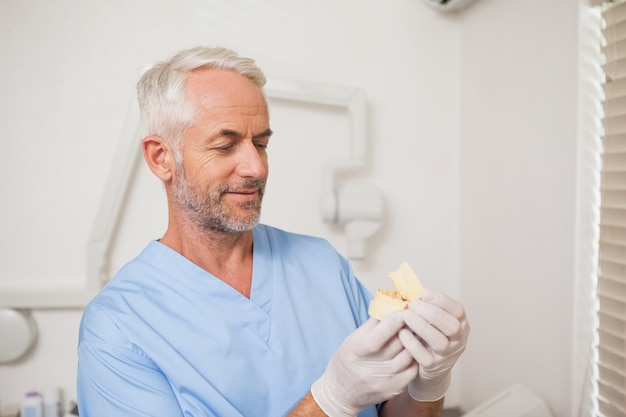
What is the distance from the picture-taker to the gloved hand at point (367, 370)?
0.85 meters

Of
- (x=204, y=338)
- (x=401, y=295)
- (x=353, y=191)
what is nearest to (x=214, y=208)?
(x=204, y=338)

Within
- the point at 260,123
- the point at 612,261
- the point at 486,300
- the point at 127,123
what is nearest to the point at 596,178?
the point at 612,261

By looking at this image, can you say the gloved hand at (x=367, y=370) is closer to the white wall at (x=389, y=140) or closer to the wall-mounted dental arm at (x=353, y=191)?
the white wall at (x=389, y=140)

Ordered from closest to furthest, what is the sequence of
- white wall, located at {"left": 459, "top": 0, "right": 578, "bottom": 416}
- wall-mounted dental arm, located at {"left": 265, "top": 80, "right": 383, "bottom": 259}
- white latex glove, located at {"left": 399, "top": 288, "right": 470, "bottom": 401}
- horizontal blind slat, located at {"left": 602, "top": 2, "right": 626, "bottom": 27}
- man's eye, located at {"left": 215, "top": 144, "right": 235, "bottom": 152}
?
white latex glove, located at {"left": 399, "top": 288, "right": 470, "bottom": 401}, man's eye, located at {"left": 215, "top": 144, "right": 235, "bottom": 152}, horizontal blind slat, located at {"left": 602, "top": 2, "right": 626, "bottom": 27}, white wall, located at {"left": 459, "top": 0, "right": 578, "bottom": 416}, wall-mounted dental arm, located at {"left": 265, "top": 80, "right": 383, "bottom": 259}

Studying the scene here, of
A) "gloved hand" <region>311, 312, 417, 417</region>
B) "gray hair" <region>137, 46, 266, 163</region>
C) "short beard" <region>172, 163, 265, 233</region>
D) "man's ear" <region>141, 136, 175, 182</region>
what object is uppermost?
"gray hair" <region>137, 46, 266, 163</region>

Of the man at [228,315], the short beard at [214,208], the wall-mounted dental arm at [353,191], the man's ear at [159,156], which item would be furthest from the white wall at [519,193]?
the man's ear at [159,156]

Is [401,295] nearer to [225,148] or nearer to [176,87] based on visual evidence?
[225,148]

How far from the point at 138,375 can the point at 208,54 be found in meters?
0.58

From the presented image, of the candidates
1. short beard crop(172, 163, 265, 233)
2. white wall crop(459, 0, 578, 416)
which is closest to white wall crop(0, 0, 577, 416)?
white wall crop(459, 0, 578, 416)

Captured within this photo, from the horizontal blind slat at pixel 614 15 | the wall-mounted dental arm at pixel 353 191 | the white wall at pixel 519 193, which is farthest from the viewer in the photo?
the wall-mounted dental arm at pixel 353 191

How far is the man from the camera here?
0.88 metres

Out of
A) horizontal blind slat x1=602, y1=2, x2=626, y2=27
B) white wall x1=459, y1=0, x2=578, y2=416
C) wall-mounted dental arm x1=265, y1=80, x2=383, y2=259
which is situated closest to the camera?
horizontal blind slat x1=602, y1=2, x2=626, y2=27

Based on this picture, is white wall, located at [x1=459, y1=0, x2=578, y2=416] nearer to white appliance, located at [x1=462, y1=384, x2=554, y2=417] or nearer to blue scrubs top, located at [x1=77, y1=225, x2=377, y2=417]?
white appliance, located at [x1=462, y1=384, x2=554, y2=417]

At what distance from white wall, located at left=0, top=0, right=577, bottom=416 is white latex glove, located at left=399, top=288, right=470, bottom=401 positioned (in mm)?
556
